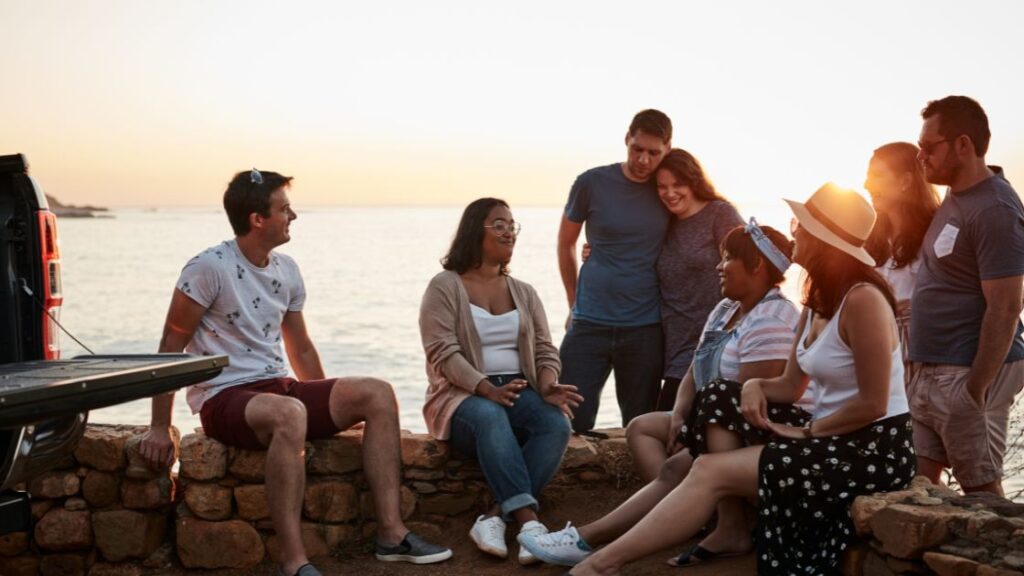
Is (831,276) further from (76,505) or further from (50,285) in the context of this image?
(76,505)

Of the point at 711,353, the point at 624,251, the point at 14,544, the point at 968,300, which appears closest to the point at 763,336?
the point at 711,353

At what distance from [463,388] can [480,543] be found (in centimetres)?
66

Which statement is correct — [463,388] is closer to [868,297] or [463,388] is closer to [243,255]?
[243,255]

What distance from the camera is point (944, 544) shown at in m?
3.63

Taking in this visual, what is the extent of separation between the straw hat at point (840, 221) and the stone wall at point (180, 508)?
1.99m

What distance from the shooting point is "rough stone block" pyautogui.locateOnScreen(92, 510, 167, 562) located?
4.84m

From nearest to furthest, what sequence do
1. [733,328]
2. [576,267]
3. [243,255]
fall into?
[733,328] < [243,255] < [576,267]

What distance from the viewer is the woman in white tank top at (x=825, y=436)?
3764mm

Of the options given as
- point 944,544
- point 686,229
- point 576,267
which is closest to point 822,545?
point 944,544

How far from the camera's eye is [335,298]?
27422 millimetres

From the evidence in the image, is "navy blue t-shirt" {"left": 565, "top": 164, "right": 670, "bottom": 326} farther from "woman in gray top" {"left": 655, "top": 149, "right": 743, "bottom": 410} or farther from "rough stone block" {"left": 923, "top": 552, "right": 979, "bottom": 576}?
"rough stone block" {"left": 923, "top": 552, "right": 979, "bottom": 576}

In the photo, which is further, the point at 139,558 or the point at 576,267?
the point at 576,267

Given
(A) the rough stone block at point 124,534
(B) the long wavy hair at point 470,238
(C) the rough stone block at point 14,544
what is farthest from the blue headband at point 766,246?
(C) the rough stone block at point 14,544

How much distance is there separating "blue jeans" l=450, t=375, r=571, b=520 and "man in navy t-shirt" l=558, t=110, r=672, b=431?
53 centimetres
